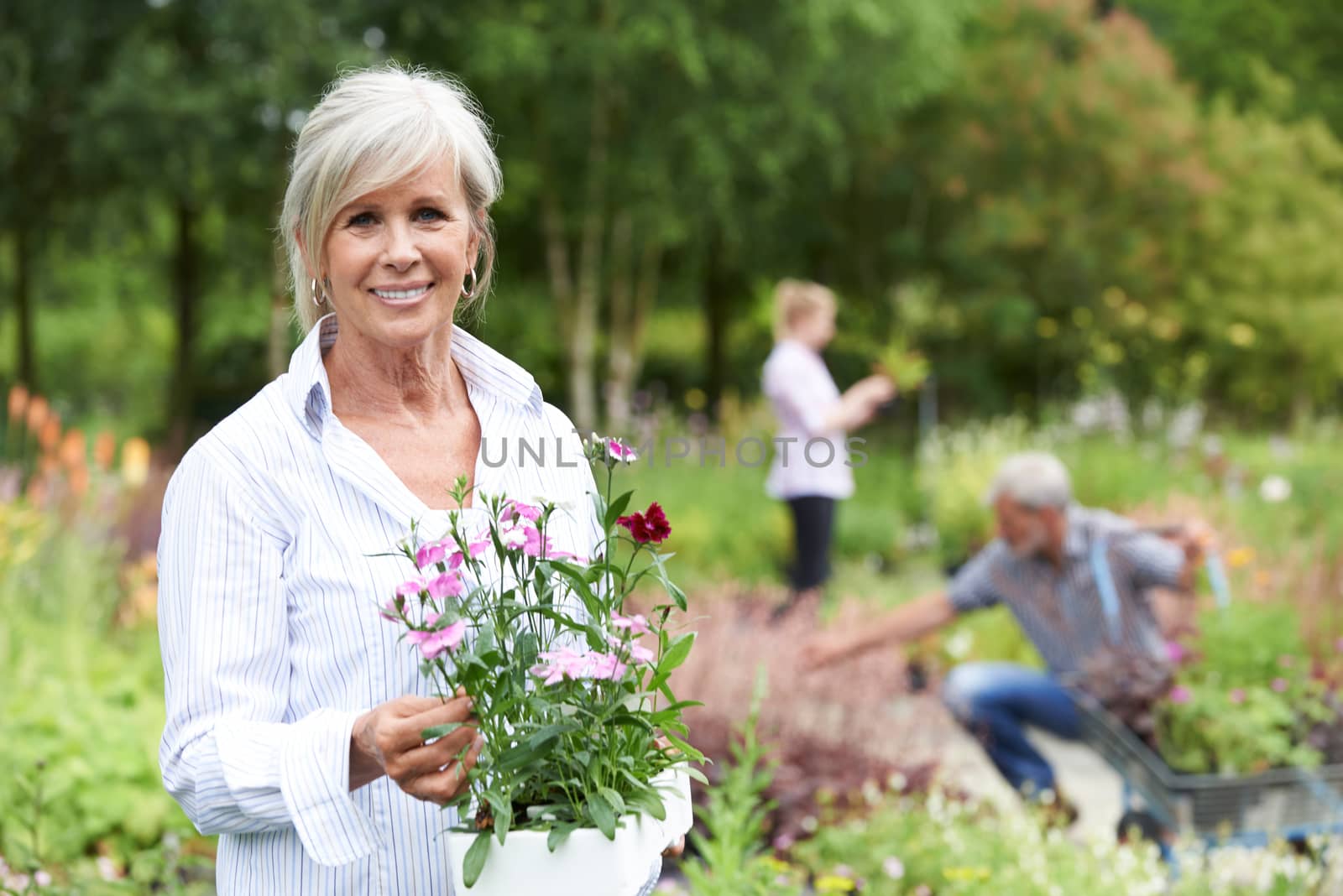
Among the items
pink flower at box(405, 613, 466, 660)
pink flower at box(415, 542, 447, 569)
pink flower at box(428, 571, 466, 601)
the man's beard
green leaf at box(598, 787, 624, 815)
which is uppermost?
the man's beard

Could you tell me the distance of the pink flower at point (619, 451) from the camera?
1522mm

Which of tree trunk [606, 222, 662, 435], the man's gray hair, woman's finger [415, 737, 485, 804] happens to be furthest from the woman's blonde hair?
tree trunk [606, 222, 662, 435]

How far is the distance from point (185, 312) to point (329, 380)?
1511 centimetres

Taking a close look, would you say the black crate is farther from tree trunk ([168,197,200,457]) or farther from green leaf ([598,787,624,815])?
tree trunk ([168,197,200,457])

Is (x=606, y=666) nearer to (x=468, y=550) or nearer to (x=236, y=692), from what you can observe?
(x=468, y=550)

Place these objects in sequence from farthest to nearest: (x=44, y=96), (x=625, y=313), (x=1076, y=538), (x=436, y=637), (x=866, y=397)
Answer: (x=625, y=313) < (x=44, y=96) < (x=866, y=397) < (x=1076, y=538) < (x=436, y=637)

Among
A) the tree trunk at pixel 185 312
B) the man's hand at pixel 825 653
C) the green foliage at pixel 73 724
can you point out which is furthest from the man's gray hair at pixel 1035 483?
the tree trunk at pixel 185 312

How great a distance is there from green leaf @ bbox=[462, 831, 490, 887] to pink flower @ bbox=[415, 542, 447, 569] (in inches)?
11.2

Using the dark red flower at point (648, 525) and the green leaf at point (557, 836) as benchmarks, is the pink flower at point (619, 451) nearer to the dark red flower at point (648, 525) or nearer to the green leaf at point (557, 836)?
the dark red flower at point (648, 525)

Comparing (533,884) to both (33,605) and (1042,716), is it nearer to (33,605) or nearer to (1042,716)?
(1042,716)

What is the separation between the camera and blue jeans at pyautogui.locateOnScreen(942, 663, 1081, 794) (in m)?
4.50

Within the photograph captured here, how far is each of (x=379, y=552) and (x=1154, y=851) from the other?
262 centimetres

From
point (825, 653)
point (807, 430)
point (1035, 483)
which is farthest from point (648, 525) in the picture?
point (807, 430)

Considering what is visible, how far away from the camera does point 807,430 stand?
6836 mm
